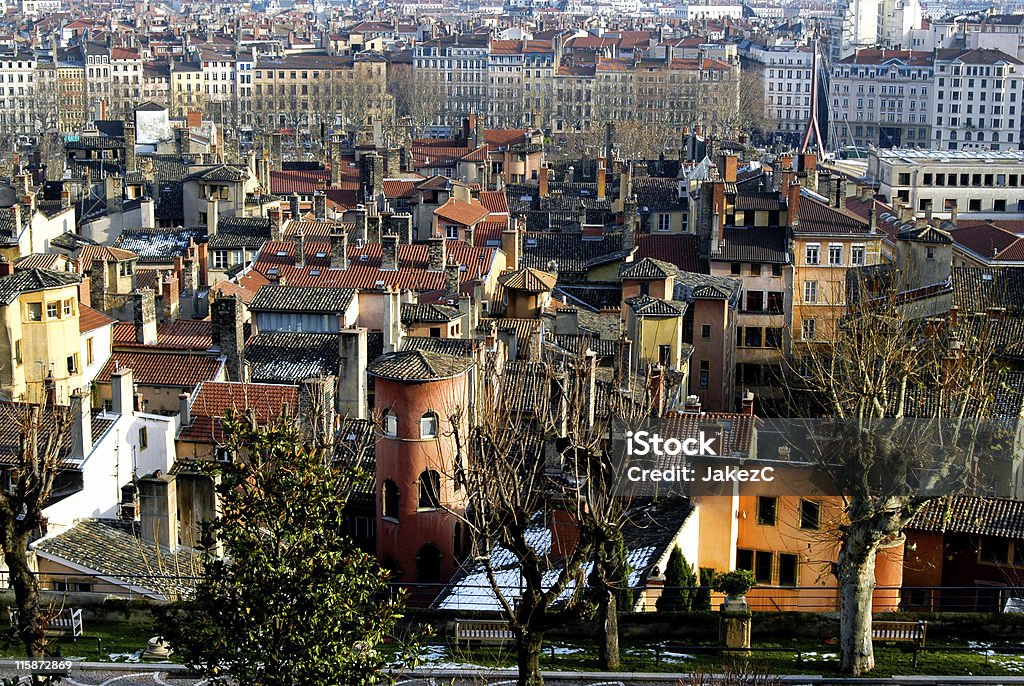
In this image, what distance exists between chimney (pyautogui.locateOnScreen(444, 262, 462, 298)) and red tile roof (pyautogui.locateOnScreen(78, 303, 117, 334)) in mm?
9547

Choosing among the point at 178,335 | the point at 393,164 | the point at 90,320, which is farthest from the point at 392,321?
the point at 393,164

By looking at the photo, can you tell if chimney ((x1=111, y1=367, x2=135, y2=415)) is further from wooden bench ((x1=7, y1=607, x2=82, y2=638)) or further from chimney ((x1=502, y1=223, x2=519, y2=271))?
chimney ((x1=502, y1=223, x2=519, y2=271))

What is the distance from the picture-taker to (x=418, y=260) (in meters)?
52.5

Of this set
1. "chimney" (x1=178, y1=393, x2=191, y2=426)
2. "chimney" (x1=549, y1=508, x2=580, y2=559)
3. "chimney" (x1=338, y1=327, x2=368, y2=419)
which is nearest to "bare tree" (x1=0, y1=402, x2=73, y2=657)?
"chimney" (x1=549, y1=508, x2=580, y2=559)

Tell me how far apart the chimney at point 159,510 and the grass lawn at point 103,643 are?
342cm

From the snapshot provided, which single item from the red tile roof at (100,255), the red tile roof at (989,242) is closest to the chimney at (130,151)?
the red tile roof at (100,255)

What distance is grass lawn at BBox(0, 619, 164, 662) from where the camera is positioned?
23.4 meters

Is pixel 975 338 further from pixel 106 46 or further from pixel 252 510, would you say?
pixel 106 46

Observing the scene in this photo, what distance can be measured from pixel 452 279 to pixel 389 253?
8.71 ft

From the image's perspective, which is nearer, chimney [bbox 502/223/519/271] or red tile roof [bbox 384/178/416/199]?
chimney [bbox 502/223/519/271]

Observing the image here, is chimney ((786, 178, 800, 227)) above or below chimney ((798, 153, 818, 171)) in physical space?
above

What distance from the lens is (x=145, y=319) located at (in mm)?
43188

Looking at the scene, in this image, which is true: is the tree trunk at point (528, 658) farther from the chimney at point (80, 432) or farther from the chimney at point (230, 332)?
the chimney at point (230, 332)

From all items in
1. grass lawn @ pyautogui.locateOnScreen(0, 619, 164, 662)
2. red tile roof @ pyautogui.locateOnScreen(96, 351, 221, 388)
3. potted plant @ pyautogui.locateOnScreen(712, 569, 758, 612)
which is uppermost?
potted plant @ pyautogui.locateOnScreen(712, 569, 758, 612)
